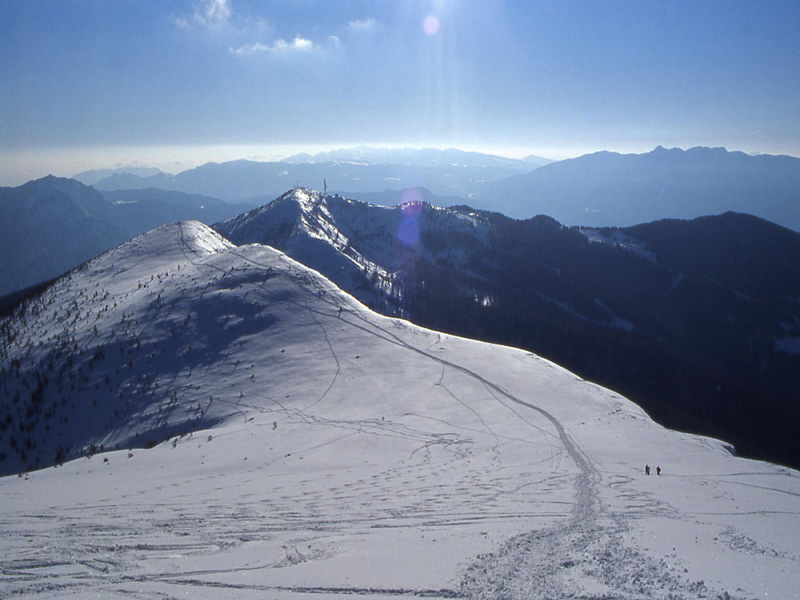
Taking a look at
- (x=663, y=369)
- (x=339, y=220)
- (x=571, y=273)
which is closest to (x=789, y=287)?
(x=571, y=273)

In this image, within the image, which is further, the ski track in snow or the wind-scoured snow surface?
the wind-scoured snow surface

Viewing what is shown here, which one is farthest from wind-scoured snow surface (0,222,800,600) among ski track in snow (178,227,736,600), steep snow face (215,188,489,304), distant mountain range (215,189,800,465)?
steep snow face (215,188,489,304)

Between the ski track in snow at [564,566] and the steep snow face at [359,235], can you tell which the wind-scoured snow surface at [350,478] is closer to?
the ski track in snow at [564,566]

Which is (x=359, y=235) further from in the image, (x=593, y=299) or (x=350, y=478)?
(x=350, y=478)

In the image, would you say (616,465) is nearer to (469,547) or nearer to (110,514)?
(469,547)

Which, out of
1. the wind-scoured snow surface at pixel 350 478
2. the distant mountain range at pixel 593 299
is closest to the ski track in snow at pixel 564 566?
the wind-scoured snow surface at pixel 350 478

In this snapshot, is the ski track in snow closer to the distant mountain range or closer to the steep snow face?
the distant mountain range
